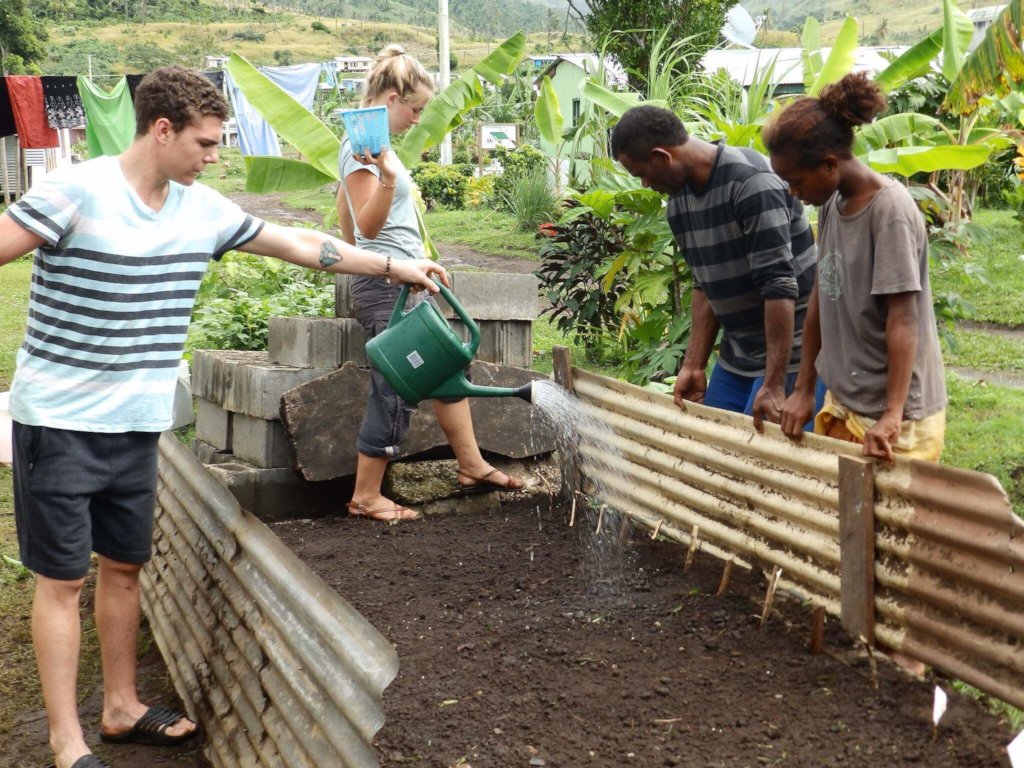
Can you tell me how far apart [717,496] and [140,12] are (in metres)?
93.0

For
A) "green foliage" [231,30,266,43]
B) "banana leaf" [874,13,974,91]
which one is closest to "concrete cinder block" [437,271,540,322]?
"banana leaf" [874,13,974,91]

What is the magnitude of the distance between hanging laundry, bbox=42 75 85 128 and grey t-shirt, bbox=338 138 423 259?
43.8ft

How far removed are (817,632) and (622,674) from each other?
0.47m

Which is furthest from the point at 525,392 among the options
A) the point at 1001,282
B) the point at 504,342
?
the point at 1001,282

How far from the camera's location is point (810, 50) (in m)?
5.64

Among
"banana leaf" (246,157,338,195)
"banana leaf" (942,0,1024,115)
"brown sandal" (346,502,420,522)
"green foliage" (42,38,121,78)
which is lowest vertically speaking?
"brown sandal" (346,502,420,522)

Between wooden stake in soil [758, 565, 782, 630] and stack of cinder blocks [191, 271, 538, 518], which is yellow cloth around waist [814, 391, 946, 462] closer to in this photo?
wooden stake in soil [758, 565, 782, 630]

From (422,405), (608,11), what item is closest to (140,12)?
(608,11)

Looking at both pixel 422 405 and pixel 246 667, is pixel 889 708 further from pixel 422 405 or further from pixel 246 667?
pixel 422 405

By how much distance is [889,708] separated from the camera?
7.48 feet

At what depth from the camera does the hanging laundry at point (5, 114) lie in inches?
623

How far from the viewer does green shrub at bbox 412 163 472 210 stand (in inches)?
822

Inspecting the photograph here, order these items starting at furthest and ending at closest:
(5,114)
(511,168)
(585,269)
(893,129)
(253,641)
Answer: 1. (511,168)
2. (5,114)
3. (585,269)
4. (893,129)
5. (253,641)

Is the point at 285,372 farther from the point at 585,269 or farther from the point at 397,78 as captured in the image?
the point at 585,269
